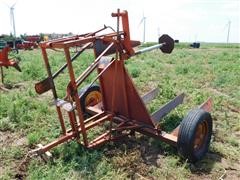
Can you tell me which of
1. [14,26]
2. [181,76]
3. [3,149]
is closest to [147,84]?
[181,76]

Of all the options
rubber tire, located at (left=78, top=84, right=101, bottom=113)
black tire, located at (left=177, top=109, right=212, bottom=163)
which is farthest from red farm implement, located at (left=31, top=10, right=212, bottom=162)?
rubber tire, located at (left=78, top=84, right=101, bottom=113)

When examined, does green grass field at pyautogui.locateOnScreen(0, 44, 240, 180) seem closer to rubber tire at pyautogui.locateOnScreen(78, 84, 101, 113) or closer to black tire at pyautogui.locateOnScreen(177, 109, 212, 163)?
black tire at pyautogui.locateOnScreen(177, 109, 212, 163)

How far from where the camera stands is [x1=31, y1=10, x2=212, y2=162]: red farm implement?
4664 mm

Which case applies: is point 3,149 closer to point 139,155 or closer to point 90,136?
point 90,136

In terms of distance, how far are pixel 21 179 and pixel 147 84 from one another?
656 cm

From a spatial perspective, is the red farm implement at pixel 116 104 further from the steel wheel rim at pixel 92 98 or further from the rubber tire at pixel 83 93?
the steel wheel rim at pixel 92 98

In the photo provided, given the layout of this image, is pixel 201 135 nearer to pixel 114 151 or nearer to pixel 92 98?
pixel 114 151

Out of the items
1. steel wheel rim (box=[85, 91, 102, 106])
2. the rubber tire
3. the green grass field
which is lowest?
the green grass field

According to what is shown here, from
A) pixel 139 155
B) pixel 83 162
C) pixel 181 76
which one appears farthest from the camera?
pixel 181 76

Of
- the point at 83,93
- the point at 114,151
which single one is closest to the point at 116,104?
the point at 83,93

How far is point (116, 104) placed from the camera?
5.84m

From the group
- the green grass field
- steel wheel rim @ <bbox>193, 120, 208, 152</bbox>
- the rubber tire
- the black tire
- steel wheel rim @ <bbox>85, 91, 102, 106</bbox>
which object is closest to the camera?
the green grass field

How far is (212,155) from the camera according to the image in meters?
5.27

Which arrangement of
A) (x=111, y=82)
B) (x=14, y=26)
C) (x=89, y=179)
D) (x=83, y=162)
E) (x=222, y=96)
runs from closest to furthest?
(x=89, y=179) < (x=83, y=162) < (x=111, y=82) < (x=222, y=96) < (x=14, y=26)
